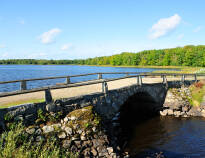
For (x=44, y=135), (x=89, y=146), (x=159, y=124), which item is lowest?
(x=159, y=124)

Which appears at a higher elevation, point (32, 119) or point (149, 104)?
point (32, 119)

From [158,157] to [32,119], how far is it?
744 cm

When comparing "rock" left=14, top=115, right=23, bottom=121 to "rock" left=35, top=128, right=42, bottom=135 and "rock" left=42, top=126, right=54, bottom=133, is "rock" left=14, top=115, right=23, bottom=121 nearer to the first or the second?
"rock" left=35, top=128, right=42, bottom=135

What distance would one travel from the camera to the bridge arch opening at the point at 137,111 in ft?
56.2

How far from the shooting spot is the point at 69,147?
28.4 ft

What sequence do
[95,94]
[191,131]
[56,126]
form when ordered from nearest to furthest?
[56,126] → [95,94] → [191,131]

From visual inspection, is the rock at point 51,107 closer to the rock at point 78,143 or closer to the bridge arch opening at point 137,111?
the rock at point 78,143

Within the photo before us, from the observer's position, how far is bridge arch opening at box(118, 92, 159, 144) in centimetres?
1714

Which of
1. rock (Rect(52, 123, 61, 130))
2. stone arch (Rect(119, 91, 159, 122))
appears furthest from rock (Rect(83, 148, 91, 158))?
stone arch (Rect(119, 91, 159, 122))

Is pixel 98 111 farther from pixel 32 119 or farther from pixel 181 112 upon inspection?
pixel 181 112

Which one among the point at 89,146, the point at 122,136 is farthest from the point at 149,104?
the point at 89,146

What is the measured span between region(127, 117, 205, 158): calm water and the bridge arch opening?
102 centimetres

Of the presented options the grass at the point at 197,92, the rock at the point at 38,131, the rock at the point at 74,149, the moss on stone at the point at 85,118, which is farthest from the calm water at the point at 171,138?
the rock at the point at 38,131

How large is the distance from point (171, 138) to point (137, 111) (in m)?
8.20
